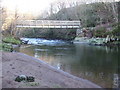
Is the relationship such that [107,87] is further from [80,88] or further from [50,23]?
[50,23]

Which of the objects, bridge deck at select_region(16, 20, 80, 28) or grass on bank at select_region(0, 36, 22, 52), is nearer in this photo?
grass on bank at select_region(0, 36, 22, 52)

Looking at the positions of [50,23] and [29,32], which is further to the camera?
[29,32]

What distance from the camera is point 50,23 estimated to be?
59.8 m

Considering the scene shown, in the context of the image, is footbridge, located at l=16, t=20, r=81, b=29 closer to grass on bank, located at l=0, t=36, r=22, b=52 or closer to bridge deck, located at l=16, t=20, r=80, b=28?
bridge deck, located at l=16, t=20, r=80, b=28

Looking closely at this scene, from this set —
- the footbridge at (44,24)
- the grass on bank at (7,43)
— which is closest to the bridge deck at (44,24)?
the footbridge at (44,24)

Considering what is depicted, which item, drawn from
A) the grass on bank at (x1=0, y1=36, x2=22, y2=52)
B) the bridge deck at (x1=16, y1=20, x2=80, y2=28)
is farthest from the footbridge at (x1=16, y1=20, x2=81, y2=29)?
the grass on bank at (x1=0, y1=36, x2=22, y2=52)

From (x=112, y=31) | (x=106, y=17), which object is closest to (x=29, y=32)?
(x=106, y=17)

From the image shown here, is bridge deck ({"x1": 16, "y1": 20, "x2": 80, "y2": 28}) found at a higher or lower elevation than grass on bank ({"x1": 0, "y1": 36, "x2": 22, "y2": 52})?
higher

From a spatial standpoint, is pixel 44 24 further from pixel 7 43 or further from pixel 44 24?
pixel 7 43

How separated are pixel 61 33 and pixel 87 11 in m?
10.8

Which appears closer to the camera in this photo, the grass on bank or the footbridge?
the grass on bank

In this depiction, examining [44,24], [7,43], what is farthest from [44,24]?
[7,43]

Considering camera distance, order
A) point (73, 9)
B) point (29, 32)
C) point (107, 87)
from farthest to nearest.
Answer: point (29, 32)
point (73, 9)
point (107, 87)

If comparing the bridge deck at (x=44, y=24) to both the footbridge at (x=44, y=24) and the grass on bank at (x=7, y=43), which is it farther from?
the grass on bank at (x=7, y=43)
